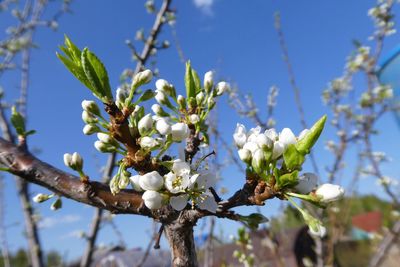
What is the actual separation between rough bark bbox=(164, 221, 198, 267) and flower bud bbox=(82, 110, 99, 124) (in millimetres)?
300

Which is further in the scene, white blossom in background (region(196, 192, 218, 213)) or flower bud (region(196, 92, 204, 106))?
flower bud (region(196, 92, 204, 106))

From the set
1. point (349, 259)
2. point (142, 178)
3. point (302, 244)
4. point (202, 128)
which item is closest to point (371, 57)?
point (202, 128)

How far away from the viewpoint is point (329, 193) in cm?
77

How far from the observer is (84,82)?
0.77 meters

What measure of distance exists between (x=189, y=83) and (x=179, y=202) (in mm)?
338

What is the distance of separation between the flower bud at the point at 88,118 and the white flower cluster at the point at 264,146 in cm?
33

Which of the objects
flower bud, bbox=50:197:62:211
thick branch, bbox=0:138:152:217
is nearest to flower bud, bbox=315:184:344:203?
thick branch, bbox=0:138:152:217

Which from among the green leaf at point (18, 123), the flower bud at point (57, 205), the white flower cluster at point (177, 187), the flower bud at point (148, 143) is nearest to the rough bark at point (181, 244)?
the white flower cluster at point (177, 187)

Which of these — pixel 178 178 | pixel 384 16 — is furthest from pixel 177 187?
pixel 384 16

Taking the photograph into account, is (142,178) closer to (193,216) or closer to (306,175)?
(193,216)

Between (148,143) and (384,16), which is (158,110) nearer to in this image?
(148,143)

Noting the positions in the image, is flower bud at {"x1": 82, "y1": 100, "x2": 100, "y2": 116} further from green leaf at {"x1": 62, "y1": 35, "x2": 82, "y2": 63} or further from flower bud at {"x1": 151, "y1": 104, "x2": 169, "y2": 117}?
flower bud at {"x1": 151, "y1": 104, "x2": 169, "y2": 117}

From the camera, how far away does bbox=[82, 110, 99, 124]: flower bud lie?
2.68 ft

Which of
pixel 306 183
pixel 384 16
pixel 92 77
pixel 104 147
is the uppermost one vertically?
pixel 384 16
